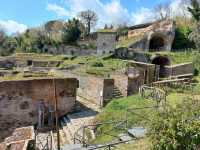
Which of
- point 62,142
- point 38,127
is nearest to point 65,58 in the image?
point 38,127

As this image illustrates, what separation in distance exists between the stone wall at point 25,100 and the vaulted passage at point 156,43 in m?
30.6

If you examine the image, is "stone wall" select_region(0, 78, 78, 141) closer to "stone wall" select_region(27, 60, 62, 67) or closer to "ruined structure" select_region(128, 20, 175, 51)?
"stone wall" select_region(27, 60, 62, 67)

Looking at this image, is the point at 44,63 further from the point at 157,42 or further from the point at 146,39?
the point at 157,42

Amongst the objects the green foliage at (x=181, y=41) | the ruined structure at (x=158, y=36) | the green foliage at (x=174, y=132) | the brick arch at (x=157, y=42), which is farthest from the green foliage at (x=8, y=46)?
the green foliage at (x=174, y=132)

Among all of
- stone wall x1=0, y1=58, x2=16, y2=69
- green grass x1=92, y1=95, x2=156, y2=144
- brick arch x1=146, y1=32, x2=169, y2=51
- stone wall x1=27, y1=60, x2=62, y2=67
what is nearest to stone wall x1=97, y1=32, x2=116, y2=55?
brick arch x1=146, y1=32, x2=169, y2=51

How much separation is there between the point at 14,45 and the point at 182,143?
52.1 meters

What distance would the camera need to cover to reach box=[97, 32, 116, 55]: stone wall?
44.2 m

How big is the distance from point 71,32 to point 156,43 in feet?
49.9

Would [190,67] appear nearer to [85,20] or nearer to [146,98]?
[146,98]

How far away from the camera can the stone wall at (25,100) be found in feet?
56.9


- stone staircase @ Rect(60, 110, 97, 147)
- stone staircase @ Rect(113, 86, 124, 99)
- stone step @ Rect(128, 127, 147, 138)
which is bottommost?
stone staircase @ Rect(60, 110, 97, 147)

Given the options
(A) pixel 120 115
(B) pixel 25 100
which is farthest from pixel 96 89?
(A) pixel 120 115

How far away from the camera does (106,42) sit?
44531mm

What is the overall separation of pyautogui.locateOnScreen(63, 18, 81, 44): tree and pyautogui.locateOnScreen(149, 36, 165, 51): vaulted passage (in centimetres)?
1361
